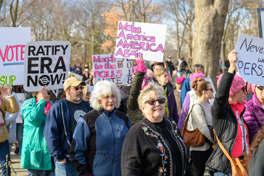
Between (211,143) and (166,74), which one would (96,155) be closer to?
(211,143)

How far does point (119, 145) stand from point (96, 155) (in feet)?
0.88

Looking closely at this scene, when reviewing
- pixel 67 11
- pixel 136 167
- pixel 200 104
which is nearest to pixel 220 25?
pixel 200 104

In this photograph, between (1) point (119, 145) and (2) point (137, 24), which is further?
(2) point (137, 24)

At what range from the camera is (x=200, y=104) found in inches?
199

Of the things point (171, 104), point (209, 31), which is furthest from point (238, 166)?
point (209, 31)

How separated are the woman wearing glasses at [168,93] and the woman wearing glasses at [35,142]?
2.20 metres

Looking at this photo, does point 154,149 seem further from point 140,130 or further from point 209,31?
point 209,31

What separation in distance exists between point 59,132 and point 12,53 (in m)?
2.16

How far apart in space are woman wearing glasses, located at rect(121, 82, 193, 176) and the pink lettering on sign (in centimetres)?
343

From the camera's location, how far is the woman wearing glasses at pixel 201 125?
4.93m

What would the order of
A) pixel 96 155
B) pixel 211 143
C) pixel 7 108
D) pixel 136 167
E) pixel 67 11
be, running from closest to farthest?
pixel 136 167 → pixel 96 155 → pixel 211 143 → pixel 7 108 → pixel 67 11

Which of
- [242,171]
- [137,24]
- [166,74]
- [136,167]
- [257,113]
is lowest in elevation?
[242,171]

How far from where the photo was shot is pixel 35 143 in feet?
15.7

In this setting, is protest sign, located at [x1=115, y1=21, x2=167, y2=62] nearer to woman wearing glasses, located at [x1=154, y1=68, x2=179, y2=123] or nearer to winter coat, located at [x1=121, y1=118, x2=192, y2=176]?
woman wearing glasses, located at [x1=154, y1=68, x2=179, y2=123]
